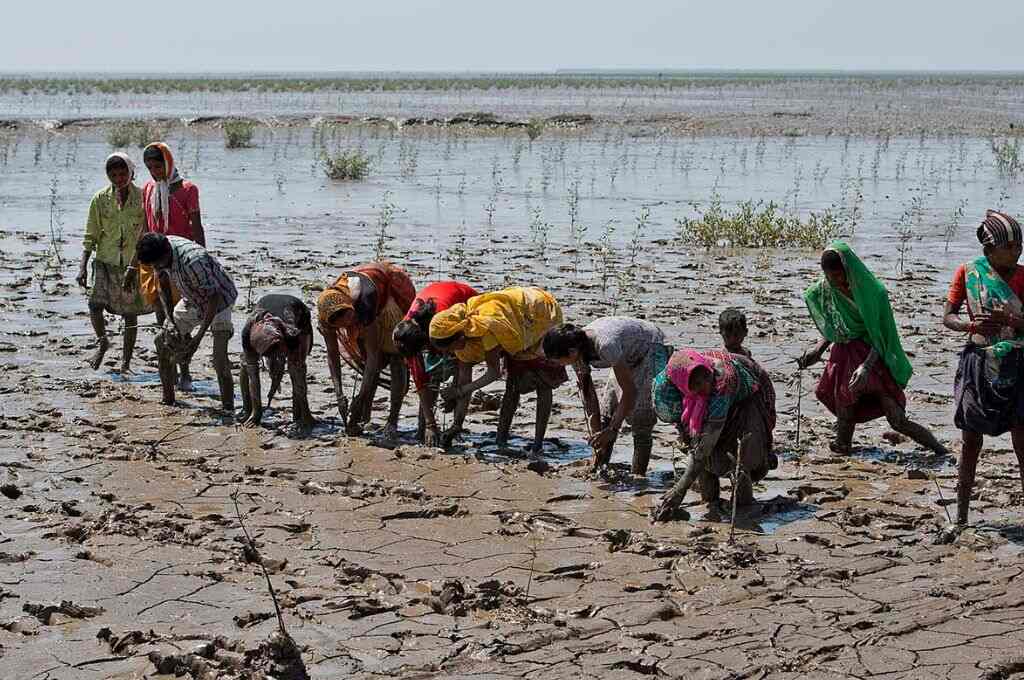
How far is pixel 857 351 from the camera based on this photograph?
756 cm

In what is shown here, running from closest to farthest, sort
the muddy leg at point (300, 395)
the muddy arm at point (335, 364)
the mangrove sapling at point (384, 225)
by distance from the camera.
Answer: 1. the muddy arm at point (335, 364)
2. the muddy leg at point (300, 395)
3. the mangrove sapling at point (384, 225)

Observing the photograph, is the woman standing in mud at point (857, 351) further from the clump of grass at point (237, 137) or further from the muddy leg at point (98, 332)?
the clump of grass at point (237, 137)

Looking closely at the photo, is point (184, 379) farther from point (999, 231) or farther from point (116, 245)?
point (999, 231)

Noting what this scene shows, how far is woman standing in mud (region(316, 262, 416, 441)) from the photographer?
7.74 metres

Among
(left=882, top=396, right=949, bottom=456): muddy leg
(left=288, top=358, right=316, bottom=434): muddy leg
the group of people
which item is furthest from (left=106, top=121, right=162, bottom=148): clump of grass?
(left=882, top=396, right=949, bottom=456): muddy leg

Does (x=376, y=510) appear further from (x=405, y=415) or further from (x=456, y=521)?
(x=405, y=415)

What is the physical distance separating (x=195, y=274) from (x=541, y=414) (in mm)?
2226

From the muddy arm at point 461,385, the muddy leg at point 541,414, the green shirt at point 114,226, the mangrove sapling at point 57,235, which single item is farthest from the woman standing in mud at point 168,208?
the mangrove sapling at point 57,235

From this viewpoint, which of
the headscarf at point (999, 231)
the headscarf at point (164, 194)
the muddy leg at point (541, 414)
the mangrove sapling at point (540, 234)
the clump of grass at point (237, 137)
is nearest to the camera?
the headscarf at point (999, 231)

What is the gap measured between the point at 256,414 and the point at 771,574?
3598 millimetres

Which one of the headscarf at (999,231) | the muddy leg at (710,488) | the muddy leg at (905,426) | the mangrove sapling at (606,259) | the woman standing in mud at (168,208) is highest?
the headscarf at (999,231)

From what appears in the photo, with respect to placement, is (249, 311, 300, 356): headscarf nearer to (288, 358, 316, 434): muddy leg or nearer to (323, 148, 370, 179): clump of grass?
(288, 358, 316, 434): muddy leg

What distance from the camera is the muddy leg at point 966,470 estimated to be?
6113 millimetres

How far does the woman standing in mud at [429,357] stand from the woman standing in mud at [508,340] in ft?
0.29
